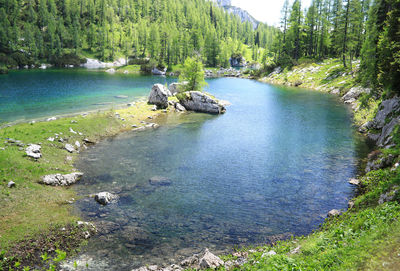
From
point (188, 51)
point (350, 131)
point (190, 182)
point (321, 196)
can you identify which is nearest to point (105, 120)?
point (190, 182)

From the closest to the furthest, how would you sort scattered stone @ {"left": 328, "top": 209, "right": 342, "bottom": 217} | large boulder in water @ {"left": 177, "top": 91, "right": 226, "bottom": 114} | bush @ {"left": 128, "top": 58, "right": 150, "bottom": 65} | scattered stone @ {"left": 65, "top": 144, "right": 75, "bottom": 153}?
scattered stone @ {"left": 328, "top": 209, "right": 342, "bottom": 217}, scattered stone @ {"left": 65, "top": 144, "right": 75, "bottom": 153}, large boulder in water @ {"left": 177, "top": 91, "right": 226, "bottom": 114}, bush @ {"left": 128, "top": 58, "right": 150, "bottom": 65}

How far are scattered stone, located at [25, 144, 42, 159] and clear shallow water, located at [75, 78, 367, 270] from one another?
14.8ft

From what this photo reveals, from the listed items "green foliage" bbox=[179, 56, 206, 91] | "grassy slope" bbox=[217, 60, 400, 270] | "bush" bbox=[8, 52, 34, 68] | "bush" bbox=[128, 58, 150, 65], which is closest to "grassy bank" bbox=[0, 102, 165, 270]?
"grassy slope" bbox=[217, 60, 400, 270]

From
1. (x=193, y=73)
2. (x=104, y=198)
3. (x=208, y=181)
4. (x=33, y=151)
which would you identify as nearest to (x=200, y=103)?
(x=193, y=73)

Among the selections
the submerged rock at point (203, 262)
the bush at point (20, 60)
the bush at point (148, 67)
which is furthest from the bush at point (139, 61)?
the submerged rock at point (203, 262)

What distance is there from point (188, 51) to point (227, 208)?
156185mm

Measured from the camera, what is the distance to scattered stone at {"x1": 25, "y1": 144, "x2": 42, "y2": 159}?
89.2 feet

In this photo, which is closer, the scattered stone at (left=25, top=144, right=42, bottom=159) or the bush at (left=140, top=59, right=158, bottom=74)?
the scattered stone at (left=25, top=144, right=42, bottom=159)

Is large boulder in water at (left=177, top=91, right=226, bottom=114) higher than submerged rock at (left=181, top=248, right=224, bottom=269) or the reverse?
higher

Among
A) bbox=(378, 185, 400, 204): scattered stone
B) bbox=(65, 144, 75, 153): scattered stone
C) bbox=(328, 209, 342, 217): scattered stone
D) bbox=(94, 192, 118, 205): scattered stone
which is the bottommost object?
bbox=(94, 192, 118, 205): scattered stone

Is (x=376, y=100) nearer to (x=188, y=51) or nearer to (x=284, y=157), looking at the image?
(x=284, y=157)

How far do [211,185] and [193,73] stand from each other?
4569 cm

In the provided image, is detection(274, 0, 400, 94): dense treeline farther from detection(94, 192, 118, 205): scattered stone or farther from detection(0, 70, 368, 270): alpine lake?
detection(94, 192, 118, 205): scattered stone

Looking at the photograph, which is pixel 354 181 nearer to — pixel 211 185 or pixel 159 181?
pixel 211 185
